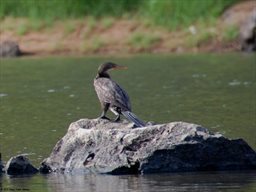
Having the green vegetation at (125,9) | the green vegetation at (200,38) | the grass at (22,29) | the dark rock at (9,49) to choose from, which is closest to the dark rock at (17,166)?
the dark rock at (9,49)

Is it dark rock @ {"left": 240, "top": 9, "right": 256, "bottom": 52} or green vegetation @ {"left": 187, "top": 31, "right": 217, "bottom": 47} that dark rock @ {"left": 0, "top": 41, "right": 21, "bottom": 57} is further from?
dark rock @ {"left": 240, "top": 9, "right": 256, "bottom": 52}

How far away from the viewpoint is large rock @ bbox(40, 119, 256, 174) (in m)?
14.3

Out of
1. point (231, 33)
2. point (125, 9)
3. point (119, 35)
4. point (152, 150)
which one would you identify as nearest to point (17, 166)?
point (152, 150)

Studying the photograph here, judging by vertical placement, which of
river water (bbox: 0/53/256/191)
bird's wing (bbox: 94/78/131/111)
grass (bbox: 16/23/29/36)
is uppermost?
bird's wing (bbox: 94/78/131/111)

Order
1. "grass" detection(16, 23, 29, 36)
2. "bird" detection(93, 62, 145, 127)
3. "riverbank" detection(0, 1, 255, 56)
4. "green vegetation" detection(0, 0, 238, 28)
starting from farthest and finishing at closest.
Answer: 1. "green vegetation" detection(0, 0, 238, 28)
2. "grass" detection(16, 23, 29, 36)
3. "riverbank" detection(0, 1, 255, 56)
4. "bird" detection(93, 62, 145, 127)

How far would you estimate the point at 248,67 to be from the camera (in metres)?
30.7

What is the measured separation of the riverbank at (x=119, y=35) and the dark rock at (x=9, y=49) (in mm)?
749

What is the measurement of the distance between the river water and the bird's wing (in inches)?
53.1

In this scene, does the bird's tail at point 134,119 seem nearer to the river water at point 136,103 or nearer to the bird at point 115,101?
the bird at point 115,101

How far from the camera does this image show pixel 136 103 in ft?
78.0

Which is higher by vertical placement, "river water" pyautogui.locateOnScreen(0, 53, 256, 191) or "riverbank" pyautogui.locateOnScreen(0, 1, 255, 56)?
"river water" pyautogui.locateOnScreen(0, 53, 256, 191)

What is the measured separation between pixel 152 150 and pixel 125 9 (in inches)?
1096

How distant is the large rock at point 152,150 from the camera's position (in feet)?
46.9

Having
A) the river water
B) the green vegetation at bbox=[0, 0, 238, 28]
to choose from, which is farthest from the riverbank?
the river water
